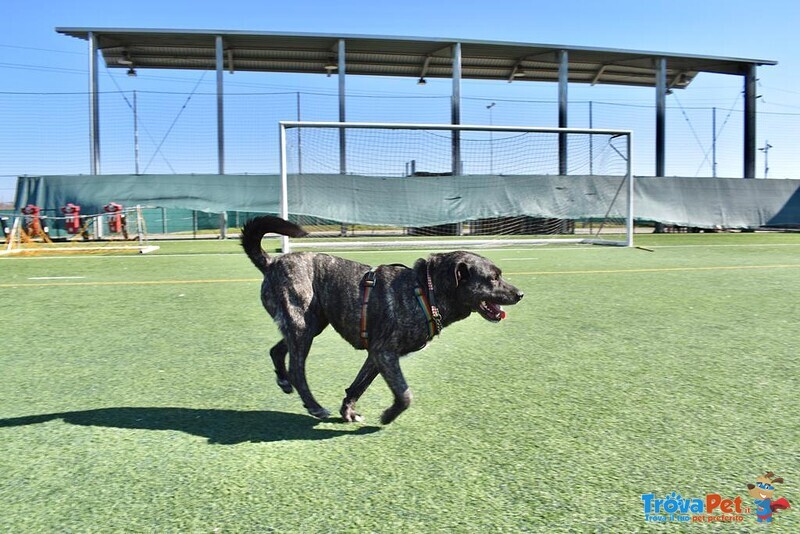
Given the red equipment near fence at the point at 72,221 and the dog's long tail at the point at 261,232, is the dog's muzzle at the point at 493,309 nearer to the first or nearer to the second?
the dog's long tail at the point at 261,232

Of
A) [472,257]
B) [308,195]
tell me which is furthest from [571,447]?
[308,195]

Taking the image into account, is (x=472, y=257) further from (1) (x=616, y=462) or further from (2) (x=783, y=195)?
(2) (x=783, y=195)

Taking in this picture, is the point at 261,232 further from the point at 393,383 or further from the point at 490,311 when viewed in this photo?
the point at 490,311

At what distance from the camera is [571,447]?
7.89 feet

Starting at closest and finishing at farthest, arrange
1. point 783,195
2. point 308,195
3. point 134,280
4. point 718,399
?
point 718,399
point 134,280
point 308,195
point 783,195

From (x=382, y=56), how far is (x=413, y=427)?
27127mm

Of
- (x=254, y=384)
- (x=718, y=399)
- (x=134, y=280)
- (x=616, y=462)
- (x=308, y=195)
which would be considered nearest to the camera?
(x=616, y=462)

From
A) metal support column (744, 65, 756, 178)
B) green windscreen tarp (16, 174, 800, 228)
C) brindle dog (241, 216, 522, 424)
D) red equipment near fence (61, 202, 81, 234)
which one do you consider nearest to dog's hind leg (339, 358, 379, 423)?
brindle dog (241, 216, 522, 424)

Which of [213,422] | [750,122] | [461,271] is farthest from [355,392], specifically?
[750,122]

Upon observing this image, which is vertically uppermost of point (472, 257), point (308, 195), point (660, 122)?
point (660, 122)

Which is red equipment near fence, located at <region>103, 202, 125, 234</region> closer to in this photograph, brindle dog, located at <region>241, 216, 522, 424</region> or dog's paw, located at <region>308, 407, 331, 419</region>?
brindle dog, located at <region>241, 216, 522, 424</region>

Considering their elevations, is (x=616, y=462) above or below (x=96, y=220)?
below

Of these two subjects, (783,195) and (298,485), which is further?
(783,195)

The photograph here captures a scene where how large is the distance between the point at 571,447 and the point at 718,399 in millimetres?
1102
